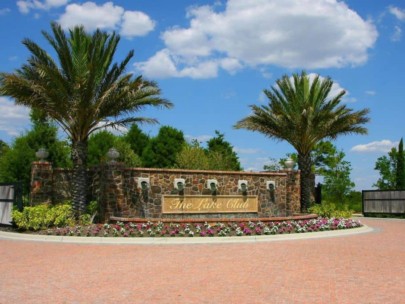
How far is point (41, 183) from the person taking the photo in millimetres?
19469

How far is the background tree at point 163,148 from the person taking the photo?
147 ft

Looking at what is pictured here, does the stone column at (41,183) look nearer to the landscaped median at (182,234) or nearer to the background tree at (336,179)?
the landscaped median at (182,234)

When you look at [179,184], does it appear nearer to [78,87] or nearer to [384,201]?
[78,87]

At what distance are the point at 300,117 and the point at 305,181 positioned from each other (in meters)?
3.54

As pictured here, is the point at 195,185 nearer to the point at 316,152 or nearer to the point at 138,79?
the point at 138,79

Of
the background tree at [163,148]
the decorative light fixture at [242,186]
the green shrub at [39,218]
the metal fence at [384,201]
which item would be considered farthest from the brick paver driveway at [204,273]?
the background tree at [163,148]

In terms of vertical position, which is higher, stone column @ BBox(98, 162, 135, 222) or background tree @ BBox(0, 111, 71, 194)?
background tree @ BBox(0, 111, 71, 194)

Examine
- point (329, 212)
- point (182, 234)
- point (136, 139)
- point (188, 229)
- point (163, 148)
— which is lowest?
point (182, 234)

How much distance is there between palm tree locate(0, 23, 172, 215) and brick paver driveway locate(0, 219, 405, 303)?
20.0 feet

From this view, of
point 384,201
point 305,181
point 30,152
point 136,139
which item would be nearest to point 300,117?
point 305,181

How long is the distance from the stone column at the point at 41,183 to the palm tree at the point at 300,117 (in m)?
12.1

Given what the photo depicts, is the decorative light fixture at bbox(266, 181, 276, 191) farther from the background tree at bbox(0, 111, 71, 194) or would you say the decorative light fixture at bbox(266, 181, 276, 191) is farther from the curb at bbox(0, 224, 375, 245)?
the background tree at bbox(0, 111, 71, 194)

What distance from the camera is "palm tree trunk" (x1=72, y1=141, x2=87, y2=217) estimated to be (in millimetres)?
18872

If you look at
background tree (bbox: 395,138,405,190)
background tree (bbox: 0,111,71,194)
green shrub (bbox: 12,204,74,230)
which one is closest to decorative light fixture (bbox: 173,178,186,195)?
green shrub (bbox: 12,204,74,230)
